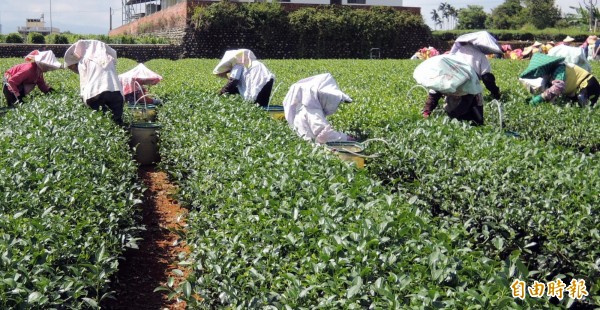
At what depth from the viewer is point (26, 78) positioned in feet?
31.7

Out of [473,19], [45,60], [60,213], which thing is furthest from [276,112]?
[473,19]

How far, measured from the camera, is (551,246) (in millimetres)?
4410

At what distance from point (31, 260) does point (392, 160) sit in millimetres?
3729

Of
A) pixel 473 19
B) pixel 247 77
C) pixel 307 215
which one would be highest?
pixel 473 19

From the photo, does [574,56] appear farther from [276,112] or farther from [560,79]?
[276,112]

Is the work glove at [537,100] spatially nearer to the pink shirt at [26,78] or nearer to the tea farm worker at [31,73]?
the tea farm worker at [31,73]

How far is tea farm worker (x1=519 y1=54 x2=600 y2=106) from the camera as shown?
8.83 metres

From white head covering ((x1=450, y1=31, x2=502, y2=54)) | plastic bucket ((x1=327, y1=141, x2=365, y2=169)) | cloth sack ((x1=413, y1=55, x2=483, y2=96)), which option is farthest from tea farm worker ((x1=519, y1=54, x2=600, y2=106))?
plastic bucket ((x1=327, y1=141, x2=365, y2=169))

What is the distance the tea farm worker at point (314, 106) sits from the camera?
6902mm

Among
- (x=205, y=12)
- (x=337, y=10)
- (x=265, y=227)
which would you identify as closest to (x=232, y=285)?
(x=265, y=227)

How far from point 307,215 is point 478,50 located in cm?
685

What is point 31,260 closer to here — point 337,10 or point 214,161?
point 214,161

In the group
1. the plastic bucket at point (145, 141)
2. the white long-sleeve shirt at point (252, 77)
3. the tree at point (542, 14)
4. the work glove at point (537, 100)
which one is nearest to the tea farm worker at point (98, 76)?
the plastic bucket at point (145, 141)

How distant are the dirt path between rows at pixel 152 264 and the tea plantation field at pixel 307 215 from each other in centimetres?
40
